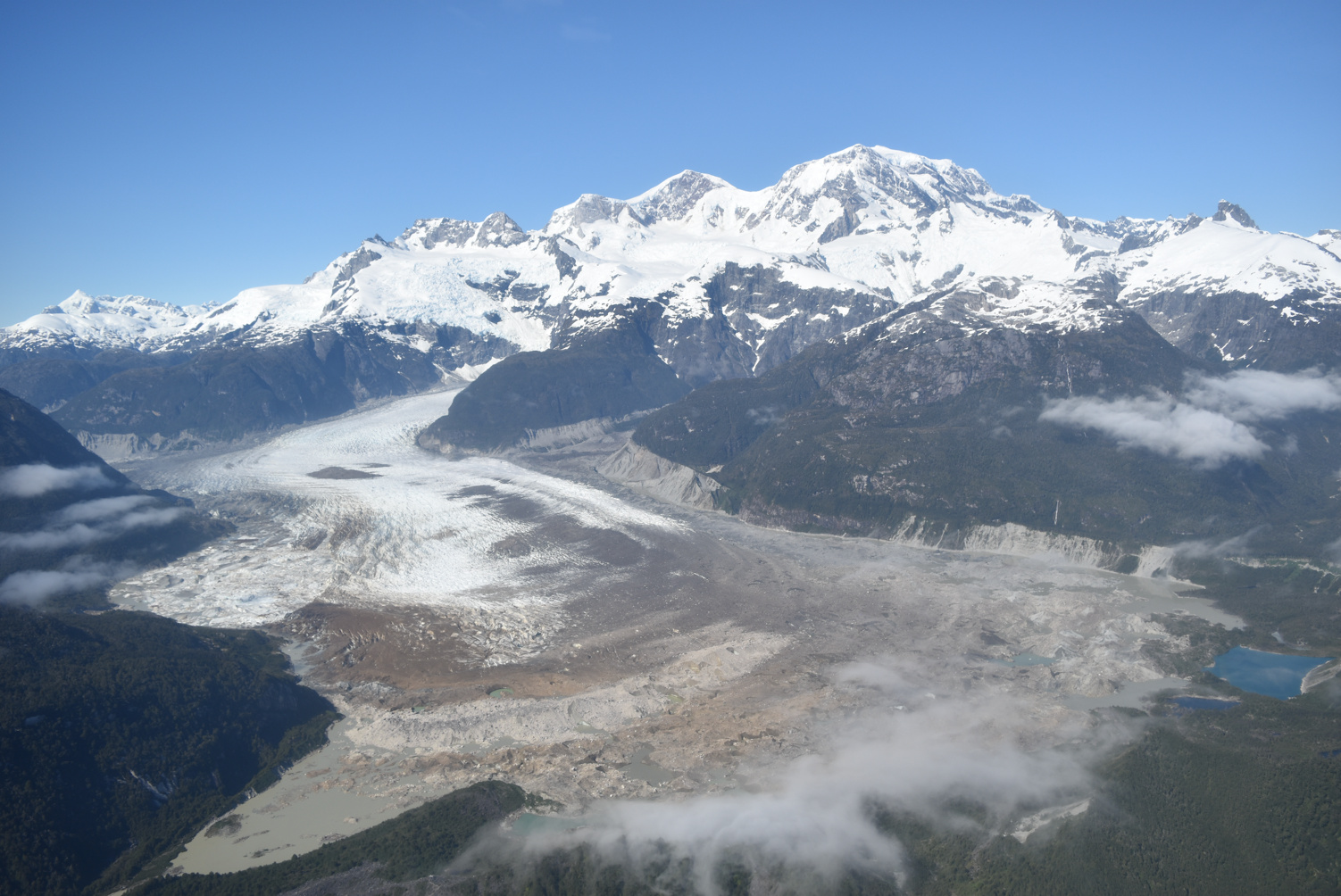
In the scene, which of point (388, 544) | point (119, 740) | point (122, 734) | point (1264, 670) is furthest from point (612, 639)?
point (1264, 670)

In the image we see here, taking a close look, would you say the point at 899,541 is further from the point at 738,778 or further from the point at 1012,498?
the point at 738,778

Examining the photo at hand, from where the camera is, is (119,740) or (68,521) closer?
(119,740)

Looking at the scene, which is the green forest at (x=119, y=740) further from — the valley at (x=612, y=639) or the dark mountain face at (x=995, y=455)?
the dark mountain face at (x=995, y=455)

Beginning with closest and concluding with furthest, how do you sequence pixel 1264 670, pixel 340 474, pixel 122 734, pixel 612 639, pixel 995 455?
pixel 122 734
pixel 1264 670
pixel 612 639
pixel 995 455
pixel 340 474

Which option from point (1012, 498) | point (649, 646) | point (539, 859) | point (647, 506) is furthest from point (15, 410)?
point (1012, 498)

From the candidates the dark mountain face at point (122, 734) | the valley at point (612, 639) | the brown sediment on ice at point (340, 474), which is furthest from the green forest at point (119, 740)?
the brown sediment on ice at point (340, 474)

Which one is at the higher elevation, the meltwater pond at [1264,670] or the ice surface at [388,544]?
the ice surface at [388,544]

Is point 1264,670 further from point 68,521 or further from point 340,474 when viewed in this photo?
point 340,474

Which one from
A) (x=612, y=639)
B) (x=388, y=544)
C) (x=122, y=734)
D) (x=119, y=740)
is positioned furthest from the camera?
(x=388, y=544)
